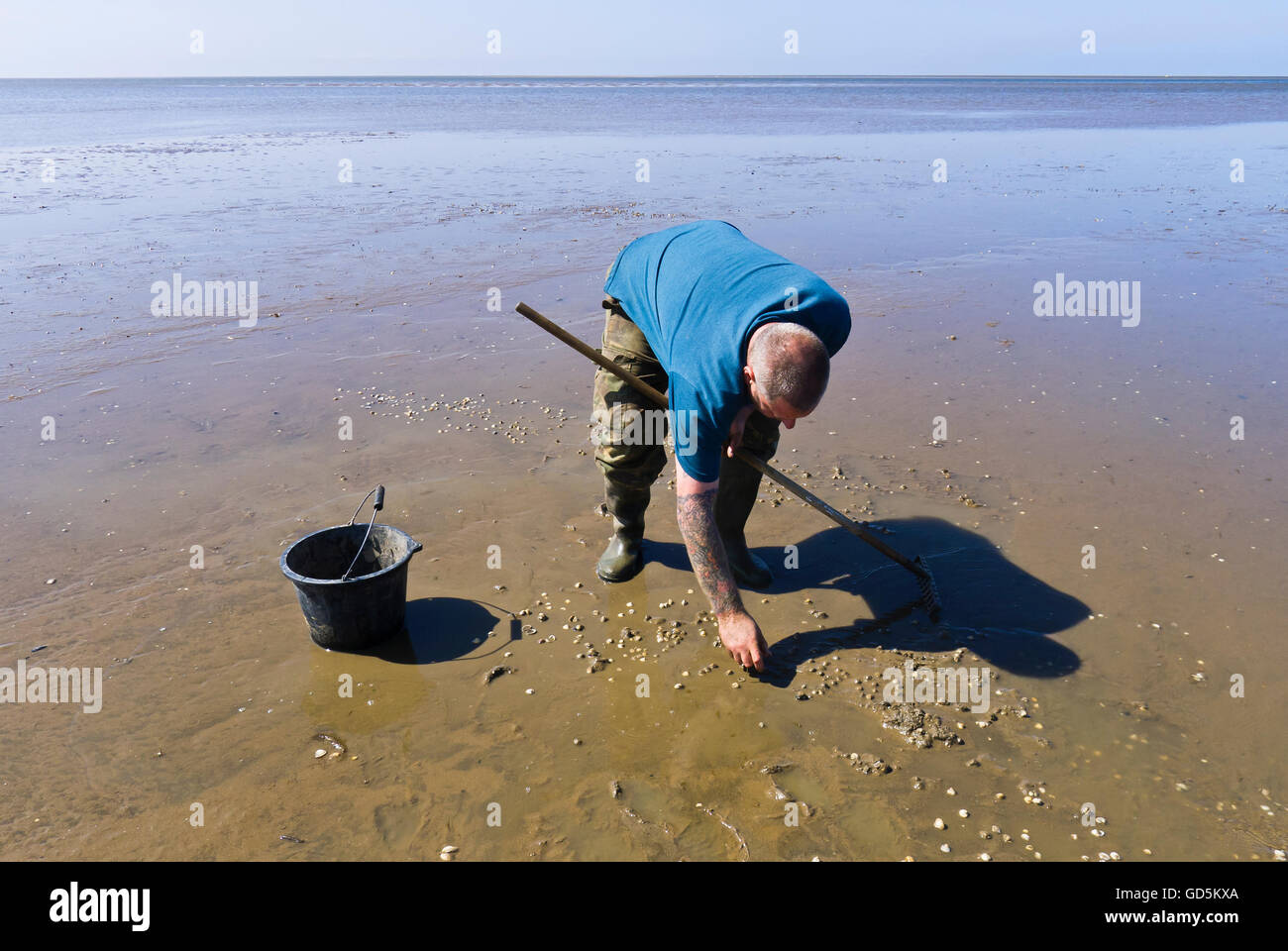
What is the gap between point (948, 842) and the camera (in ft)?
9.18

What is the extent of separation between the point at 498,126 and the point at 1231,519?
88.7 ft

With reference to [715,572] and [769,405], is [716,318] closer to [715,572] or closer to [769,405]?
[769,405]

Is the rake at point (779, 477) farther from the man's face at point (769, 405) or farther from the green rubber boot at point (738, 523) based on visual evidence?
the man's face at point (769, 405)

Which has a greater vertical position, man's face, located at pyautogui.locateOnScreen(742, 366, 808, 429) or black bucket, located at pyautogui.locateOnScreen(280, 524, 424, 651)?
man's face, located at pyautogui.locateOnScreen(742, 366, 808, 429)

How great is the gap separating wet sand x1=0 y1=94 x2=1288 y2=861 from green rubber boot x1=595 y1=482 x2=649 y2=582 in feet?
0.32

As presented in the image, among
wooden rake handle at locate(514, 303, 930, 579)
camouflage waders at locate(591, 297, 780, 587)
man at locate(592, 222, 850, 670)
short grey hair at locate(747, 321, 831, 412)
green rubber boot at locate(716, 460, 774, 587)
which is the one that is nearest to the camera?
short grey hair at locate(747, 321, 831, 412)

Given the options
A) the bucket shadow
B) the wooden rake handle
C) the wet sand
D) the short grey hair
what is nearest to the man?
the short grey hair

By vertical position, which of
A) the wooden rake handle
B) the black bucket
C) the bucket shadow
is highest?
the wooden rake handle

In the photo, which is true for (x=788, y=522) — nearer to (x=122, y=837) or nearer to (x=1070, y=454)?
(x=1070, y=454)

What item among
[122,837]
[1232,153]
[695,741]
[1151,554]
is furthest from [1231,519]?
[1232,153]

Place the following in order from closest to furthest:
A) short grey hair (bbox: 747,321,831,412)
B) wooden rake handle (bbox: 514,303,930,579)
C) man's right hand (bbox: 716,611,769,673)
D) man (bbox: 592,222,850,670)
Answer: short grey hair (bbox: 747,321,831,412)
man (bbox: 592,222,850,670)
man's right hand (bbox: 716,611,769,673)
wooden rake handle (bbox: 514,303,930,579)

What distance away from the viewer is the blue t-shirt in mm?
2953

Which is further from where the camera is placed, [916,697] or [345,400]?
[345,400]

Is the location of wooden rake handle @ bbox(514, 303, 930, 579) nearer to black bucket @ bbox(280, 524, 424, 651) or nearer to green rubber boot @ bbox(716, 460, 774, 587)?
green rubber boot @ bbox(716, 460, 774, 587)
